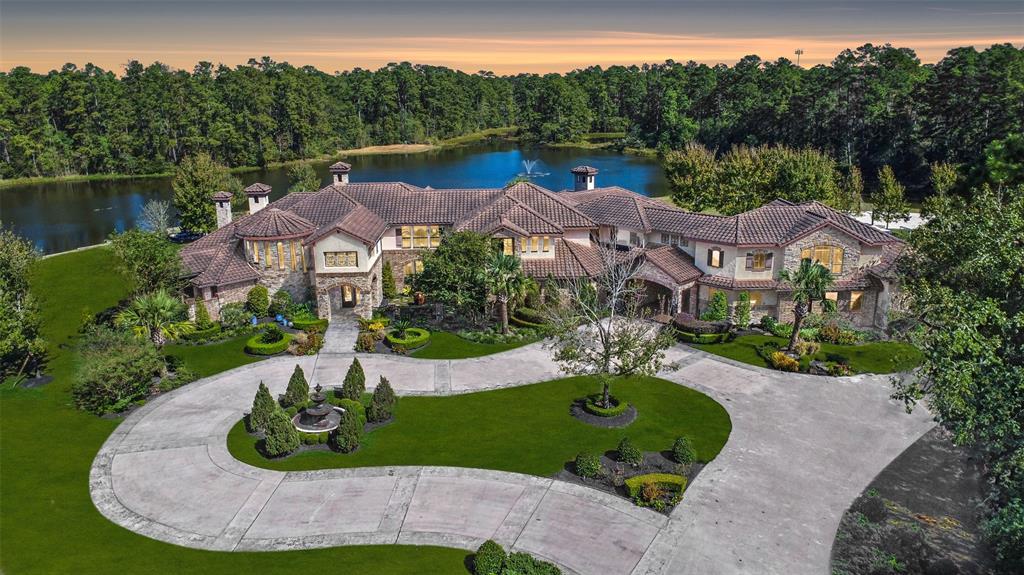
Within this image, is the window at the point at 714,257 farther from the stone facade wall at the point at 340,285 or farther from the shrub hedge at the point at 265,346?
the shrub hedge at the point at 265,346

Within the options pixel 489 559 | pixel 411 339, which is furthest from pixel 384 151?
pixel 489 559

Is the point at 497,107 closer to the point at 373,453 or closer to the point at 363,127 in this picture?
the point at 363,127

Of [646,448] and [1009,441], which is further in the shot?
[646,448]

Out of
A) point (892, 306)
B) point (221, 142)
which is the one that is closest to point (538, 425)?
point (892, 306)

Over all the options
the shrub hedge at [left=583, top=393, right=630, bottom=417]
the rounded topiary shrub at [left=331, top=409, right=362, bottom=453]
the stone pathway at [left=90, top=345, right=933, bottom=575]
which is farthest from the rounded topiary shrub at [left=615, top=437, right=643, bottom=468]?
the rounded topiary shrub at [left=331, top=409, right=362, bottom=453]

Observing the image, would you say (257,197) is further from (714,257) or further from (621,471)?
(621,471)

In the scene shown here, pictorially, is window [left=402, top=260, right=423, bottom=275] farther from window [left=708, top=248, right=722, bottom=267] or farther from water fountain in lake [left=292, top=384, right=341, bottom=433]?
window [left=708, top=248, right=722, bottom=267]

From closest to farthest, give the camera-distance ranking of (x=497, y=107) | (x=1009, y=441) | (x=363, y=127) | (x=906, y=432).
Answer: (x=1009, y=441) < (x=906, y=432) < (x=363, y=127) < (x=497, y=107)
